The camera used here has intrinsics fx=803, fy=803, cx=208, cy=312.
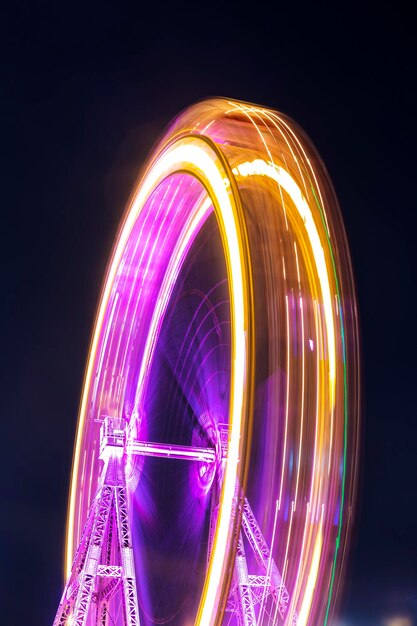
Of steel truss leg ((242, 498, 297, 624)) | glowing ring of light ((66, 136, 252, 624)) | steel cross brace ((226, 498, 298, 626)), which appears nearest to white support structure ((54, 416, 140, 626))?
steel cross brace ((226, 498, 298, 626))

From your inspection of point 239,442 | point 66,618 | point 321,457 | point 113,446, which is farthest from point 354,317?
point 66,618

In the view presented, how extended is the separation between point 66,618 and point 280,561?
7.86 ft

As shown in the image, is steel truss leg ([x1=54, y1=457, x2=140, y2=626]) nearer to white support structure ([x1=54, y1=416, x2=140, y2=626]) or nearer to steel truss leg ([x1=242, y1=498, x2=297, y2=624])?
white support structure ([x1=54, y1=416, x2=140, y2=626])

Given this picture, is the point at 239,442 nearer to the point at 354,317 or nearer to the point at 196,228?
the point at 354,317

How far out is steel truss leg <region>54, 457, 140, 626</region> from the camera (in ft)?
21.7

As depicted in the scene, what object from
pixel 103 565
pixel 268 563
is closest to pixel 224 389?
pixel 268 563

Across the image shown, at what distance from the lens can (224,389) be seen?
635cm

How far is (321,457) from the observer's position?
5.09 metres

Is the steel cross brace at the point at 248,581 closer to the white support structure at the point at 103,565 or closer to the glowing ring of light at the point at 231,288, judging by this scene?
the white support structure at the point at 103,565

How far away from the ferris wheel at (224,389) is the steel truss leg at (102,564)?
0.05 ft

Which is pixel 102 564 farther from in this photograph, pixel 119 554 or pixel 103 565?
pixel 119 554

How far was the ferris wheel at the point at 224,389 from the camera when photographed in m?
4.90

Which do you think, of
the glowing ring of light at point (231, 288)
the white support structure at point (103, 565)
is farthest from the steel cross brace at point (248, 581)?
the glowing ring of light at point (231, 288)

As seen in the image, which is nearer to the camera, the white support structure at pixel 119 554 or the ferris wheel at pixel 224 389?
the ferris wheel at pixel 224 389
